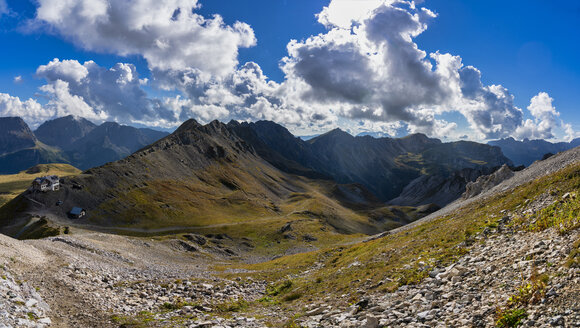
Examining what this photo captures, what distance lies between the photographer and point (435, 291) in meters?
14.7

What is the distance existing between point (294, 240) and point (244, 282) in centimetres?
9556

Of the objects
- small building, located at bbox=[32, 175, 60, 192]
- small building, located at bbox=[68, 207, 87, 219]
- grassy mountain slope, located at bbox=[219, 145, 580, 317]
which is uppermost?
small building, located at bbox=[32, 175, 60, 192]

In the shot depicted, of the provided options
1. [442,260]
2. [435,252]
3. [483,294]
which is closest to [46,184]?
[435,252]

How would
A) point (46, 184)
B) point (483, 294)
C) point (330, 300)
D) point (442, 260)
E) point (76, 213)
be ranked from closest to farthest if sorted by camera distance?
point (483, 294) → point (442, 260) → point (330, 300) → point (76, 213) → point (46, 184)

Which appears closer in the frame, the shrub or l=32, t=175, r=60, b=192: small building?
the shrub

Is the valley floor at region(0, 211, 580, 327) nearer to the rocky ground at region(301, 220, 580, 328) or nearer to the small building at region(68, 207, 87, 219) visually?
the rocky ground at region(301, 220, 580, 328)

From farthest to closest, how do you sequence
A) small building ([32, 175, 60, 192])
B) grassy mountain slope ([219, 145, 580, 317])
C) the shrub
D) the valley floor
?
small building ([32, 175, 60, 192]) → grassy mountain slope ([219, 145, 580, 317]) → the valley floor → the shrub

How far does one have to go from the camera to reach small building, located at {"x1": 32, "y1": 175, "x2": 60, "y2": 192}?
123738 millimetres

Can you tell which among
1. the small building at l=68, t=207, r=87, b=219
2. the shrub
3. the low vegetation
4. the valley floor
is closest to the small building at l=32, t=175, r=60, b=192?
the small building at l=68, t=207, r=87, b=219

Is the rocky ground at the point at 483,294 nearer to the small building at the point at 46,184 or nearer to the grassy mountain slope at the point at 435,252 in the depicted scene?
the grassy mountain slope at the point at 435,252

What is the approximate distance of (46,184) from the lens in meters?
126

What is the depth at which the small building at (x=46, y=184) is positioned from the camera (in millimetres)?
123738

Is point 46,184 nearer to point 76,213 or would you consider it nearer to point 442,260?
point 76,213

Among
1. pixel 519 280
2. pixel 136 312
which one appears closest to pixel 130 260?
pixel 136 312
